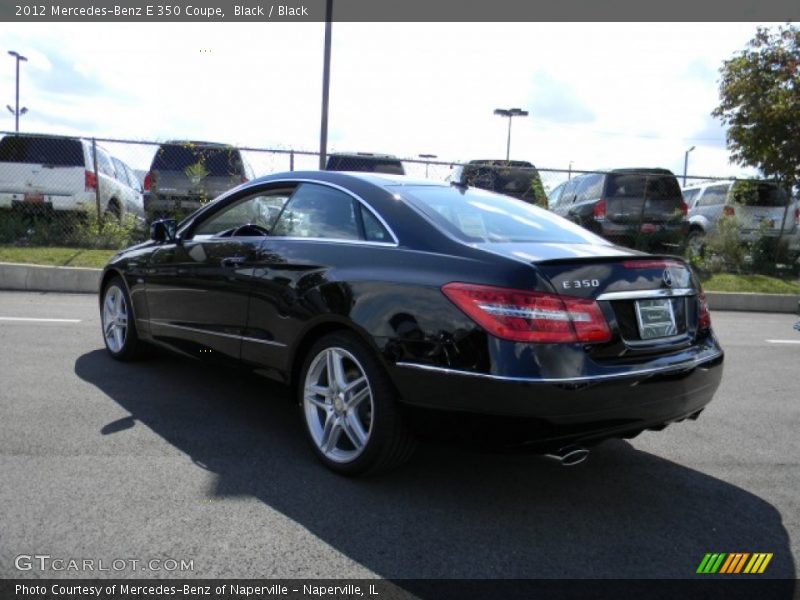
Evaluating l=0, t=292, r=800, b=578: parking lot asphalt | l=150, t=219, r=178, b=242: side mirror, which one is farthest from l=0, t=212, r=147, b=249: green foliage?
l=0, t=292, r=800, b=578: parking lot asphalt

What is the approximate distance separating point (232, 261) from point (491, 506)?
2.14 meters

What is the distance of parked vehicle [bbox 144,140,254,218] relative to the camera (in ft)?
40.2

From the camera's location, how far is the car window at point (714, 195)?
47.2 feet

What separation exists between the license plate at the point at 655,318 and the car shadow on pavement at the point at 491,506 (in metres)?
0.84

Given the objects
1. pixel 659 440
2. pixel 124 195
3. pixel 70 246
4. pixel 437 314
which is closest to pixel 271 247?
pixel 437 314

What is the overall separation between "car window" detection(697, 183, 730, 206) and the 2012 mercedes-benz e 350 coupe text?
1188 cm

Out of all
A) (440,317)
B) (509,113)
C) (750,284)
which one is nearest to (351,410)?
(440,317)

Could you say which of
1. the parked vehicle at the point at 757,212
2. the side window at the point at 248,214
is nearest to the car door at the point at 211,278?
the side window at the point at 248,214

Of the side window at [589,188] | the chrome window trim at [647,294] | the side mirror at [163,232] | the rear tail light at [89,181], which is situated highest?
the side window at [589,188]

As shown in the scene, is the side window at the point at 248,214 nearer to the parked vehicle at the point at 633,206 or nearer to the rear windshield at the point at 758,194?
the parked vehicle at the point at 633,206

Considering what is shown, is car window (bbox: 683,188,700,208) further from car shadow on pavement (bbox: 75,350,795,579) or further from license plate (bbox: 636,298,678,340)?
license plate (bbox: 636,298,678,340)

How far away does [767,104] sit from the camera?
551 inches

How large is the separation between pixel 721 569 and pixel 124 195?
13762 mm

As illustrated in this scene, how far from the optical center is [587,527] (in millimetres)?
3014
